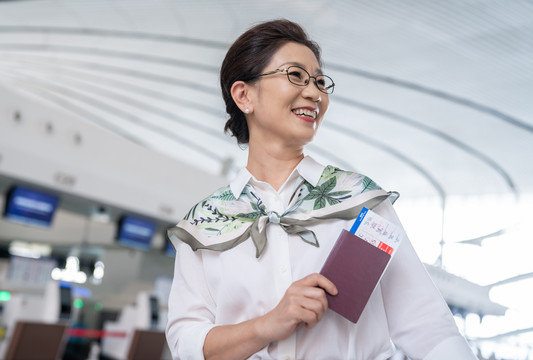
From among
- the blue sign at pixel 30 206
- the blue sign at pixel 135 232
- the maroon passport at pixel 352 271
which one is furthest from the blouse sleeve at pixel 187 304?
the blue sign at pixel 135 232

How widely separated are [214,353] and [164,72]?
55.8 ft

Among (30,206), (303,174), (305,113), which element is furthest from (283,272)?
(30,206)

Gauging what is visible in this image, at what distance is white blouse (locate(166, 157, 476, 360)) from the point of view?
1.27 m

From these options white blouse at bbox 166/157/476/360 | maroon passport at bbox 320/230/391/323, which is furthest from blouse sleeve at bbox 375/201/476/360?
maroon passport at bbox 320/230/391/323

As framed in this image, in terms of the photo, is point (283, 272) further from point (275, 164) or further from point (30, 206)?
point (30, 206)

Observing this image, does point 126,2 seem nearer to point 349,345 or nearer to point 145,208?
point 145,208

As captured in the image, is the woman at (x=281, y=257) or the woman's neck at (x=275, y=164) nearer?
the woman at (x=281, y=257)

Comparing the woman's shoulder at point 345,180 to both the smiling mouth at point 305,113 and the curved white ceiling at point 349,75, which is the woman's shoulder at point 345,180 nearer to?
the smiling mouth at point 305,113

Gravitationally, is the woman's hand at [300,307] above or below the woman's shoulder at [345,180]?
below

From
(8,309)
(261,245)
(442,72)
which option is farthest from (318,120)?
(442,72)

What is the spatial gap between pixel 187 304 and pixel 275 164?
46 centimetres

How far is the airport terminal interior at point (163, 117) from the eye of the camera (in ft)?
28.7

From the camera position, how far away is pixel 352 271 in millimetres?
1183

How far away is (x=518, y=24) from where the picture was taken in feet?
38.3
